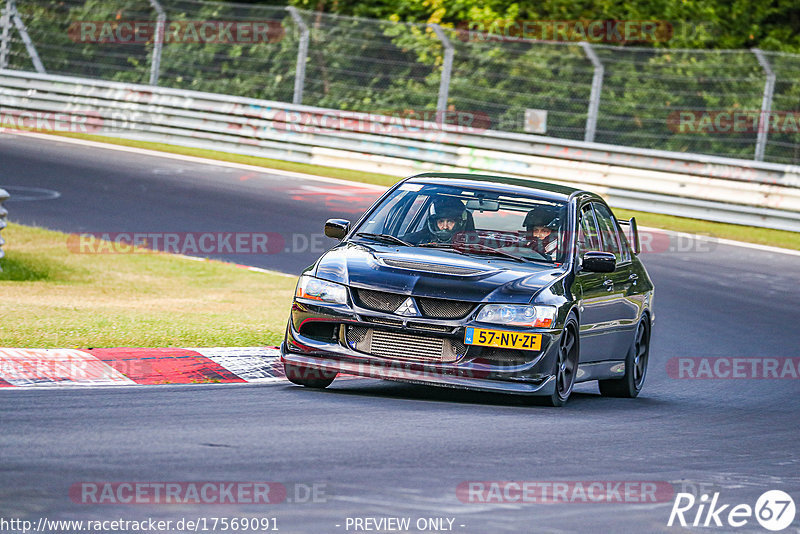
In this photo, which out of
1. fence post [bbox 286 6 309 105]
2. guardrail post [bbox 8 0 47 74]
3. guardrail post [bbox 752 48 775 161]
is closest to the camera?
guardrail post [bbox 752 48 775 161]

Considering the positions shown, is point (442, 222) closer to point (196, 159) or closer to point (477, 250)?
point (477, 250)

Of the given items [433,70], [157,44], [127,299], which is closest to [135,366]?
[127,299]

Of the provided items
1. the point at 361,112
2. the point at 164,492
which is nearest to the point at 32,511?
the point at 164,492

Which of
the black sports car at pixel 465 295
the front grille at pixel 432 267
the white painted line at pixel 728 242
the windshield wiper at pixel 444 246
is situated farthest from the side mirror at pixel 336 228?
the white painted line at pixel 728 242

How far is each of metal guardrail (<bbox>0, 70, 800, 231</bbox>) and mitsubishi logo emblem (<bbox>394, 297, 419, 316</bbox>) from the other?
14228 mm

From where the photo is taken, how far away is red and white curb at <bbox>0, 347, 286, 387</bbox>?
884 cm

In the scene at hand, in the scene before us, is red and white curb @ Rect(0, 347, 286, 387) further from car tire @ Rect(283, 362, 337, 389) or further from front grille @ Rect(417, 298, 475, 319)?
front grille @ Rect(417, 298, 475, 319)

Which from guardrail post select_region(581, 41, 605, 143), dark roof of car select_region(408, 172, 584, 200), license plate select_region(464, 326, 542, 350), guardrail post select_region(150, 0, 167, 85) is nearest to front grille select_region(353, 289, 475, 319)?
license plate select_region(464, 326, 542, 350)

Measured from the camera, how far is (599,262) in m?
9.56

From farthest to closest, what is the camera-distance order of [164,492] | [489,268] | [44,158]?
Result: [44,158] < [489,268] < [164,492]

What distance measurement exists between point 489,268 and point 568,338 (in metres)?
0.71

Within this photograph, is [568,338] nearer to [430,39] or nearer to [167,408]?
[167,408]

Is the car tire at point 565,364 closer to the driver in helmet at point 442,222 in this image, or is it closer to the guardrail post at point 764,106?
the driver in helmet at point 442,222

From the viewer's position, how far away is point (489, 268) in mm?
9062
